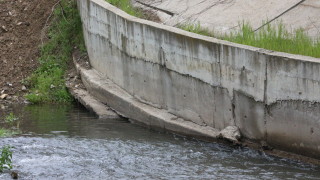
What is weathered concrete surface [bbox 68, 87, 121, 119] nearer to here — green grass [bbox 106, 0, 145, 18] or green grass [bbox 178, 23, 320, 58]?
green grass [bbox 106, 0, 145, 18]

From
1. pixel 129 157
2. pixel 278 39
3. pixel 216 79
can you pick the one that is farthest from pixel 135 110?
pixel 278 39

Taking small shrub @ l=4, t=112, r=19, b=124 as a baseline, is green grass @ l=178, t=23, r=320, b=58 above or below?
above

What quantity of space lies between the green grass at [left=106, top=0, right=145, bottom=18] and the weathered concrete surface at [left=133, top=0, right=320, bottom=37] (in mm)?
362

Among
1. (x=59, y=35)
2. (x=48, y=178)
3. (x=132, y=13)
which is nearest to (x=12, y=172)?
(x=48, y=178)

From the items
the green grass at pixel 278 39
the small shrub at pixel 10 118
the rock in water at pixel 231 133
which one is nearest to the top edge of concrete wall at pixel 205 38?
the green grass at pixel 278 39

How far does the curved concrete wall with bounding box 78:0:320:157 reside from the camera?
335 inches

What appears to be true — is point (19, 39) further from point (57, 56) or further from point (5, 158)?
point (5, 158)

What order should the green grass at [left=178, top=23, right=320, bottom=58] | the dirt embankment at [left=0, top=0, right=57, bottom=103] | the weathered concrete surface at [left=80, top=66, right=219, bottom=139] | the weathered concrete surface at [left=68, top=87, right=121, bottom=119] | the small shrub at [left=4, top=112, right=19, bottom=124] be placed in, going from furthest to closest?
1. the dirt embankment at [left=0, top=0, right=57, bottom=103]
2. the weathered concrete surface at [left=68, top=87, right=121, bottom=119]
3. the small shrub at [left=4, top=112, right=19, bottom=124]
4. the weathered concrete surface at [left=80, top=66, right=219, bottom=139]
5. the green grass at [left=178, top=23, right=320, bottom=58]

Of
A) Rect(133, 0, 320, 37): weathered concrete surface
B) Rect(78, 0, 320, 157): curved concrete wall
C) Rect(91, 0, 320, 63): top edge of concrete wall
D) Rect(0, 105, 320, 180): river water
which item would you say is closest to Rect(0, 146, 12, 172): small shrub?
Rect(0, 105, 320, 180): river water

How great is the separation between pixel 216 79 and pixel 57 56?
5320 mm

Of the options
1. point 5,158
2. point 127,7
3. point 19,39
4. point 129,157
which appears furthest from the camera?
point 19,39

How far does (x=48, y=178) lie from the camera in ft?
27.2

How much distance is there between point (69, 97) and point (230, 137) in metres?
4.58

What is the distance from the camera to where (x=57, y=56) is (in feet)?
46.6
